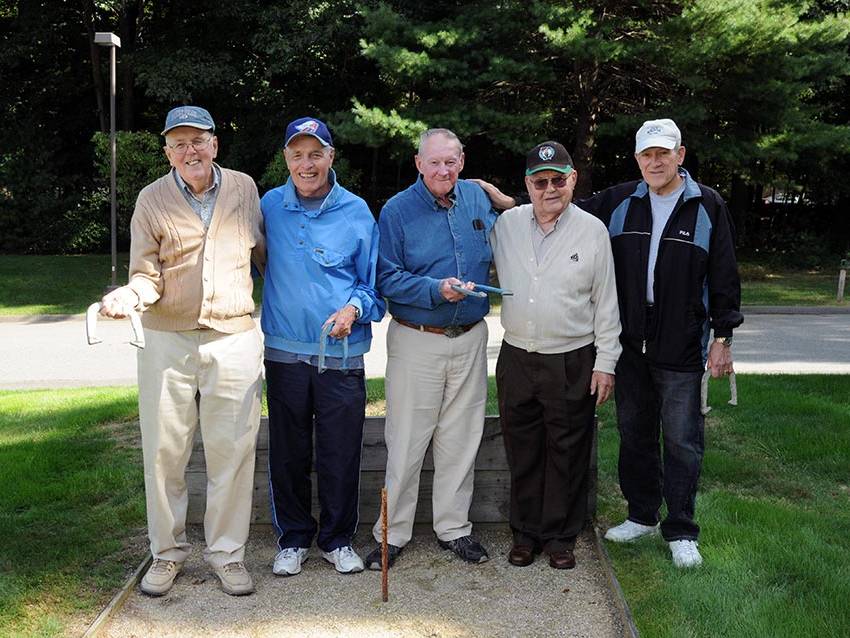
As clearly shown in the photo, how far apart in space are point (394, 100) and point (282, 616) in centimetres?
1762

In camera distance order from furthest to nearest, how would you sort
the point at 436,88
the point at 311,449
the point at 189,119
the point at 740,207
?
1. the point at 740,207
2. the point at 436,88
3. the point at 311,449
4. the point at 189,119

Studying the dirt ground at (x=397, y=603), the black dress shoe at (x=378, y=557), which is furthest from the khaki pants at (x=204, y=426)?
the black dress shoe at (x=378, y=557)

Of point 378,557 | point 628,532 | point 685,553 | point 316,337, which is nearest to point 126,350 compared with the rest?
point 378,557

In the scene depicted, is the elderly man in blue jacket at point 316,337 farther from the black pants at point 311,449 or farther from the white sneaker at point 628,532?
the white sneaker at point 628,532

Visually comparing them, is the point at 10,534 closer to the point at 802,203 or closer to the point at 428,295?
the point at 428,295

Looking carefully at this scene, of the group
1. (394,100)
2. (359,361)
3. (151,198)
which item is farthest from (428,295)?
(394,100)

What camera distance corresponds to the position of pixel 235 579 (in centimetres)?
389

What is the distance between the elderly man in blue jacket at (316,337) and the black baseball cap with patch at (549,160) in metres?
0.75

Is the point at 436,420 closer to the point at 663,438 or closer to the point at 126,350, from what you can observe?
the point at 663,438

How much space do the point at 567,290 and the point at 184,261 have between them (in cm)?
162

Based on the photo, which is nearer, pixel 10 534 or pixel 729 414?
pixel 10 534

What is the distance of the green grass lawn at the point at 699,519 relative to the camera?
3.63 meters

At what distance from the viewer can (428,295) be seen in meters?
3.88

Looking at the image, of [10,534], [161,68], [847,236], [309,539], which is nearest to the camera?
[309,539]
